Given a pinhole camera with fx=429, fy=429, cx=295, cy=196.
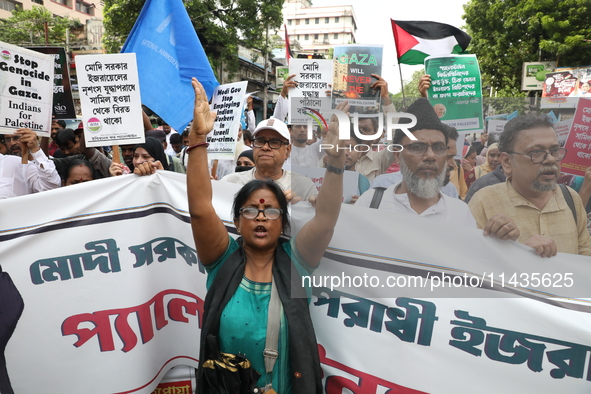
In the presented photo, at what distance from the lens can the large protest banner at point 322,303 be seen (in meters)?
1.80

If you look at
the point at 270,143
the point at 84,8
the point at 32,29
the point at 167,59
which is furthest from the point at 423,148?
the point at 84,8

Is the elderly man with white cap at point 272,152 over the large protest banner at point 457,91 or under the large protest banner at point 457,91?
under

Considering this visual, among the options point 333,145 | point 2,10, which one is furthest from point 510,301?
point 2,10

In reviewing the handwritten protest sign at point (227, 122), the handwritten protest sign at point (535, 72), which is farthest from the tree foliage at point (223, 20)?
the handwritten protest sign at point (227, 122)

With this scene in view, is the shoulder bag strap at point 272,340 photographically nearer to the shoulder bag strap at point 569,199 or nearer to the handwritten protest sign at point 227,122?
the shoulder bag strap at point 569,199

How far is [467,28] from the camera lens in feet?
74.6

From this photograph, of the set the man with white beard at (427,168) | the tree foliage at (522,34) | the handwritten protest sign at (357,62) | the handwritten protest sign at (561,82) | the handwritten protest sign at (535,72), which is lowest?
the man with white beard at (427,168)

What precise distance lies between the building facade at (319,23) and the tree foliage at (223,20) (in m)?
71.9

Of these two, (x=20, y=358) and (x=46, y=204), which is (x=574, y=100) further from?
(x=20, y=358)

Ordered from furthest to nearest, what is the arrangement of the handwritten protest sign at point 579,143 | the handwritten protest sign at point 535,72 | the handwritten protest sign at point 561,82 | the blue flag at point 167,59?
the handwritten protest sign at point 535,72 → the handwritten protest sign at point 561,82 → the blue flag at point 167,59 → the handwritten protest sign at point 579,143

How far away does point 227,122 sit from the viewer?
11.2 feet

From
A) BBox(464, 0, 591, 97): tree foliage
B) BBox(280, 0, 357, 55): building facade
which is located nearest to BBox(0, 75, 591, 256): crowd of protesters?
BBox(464, 0, 591, 97): tree foliage

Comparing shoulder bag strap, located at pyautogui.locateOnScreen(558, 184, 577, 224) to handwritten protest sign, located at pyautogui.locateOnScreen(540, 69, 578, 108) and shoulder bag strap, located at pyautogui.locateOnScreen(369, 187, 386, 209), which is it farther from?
handwritten protest sign, located at pyautogui.locateOnScreen(540, 69, 578, 108)

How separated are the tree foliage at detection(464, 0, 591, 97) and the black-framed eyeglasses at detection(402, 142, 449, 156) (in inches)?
855
